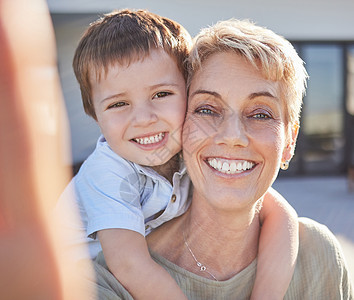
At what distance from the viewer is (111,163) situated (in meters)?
1.80

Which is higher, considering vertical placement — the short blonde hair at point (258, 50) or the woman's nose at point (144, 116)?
the short blonde hair at point (258, 50)

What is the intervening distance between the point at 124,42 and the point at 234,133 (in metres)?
0.58

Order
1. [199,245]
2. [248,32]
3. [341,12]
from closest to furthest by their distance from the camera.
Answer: [248,32], [199,245], [341,12]

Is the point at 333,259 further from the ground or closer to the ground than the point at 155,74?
closer to the ground

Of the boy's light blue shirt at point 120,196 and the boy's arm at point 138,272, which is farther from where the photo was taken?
the boy's light blue shirt at point 120,196

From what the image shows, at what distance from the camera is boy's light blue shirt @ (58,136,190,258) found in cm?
162

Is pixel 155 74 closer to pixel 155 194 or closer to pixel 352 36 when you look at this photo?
pixel 155 194

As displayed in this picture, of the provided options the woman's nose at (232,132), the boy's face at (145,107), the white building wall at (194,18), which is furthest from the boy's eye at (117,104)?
the white building wall at (194,18)

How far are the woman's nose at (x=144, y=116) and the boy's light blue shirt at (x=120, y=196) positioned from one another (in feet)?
0.57

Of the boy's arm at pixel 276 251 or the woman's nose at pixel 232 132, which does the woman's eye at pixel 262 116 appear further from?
the boy's arm at pixel 276 251

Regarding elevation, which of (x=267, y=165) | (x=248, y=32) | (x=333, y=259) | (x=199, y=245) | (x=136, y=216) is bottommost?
(x=333, y=259)

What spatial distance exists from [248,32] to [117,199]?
76 centimetres

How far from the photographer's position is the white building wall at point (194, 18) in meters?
7.43

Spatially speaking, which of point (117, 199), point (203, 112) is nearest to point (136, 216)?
point (117, 199)
